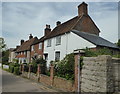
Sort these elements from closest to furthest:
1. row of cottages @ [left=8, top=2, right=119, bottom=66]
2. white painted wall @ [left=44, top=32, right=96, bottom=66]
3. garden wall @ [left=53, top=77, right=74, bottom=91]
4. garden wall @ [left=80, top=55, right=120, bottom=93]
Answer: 1. garden wall @ [left=80, top=55, right=120, bottom=93]
2. garden wall @ [left=53, top=77, right=74, bottom=91]
3. white painted wall @ [left=44, top=32, right=96, bottom=66]
4. row of cottages @ [left=8, top=2, right=119, bottom=66]

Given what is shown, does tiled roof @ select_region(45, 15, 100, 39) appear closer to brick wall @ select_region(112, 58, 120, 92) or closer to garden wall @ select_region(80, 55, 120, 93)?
garden wall @ select_region(80, 55, 120, 93)

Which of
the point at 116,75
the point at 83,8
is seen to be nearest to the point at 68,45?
the point at 83,8

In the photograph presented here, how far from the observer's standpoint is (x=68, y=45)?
19.6 m

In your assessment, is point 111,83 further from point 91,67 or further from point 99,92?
point 91,67

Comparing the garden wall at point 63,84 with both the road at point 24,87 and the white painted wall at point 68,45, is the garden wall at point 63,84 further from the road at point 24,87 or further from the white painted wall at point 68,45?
the white painted wall at point 68,45

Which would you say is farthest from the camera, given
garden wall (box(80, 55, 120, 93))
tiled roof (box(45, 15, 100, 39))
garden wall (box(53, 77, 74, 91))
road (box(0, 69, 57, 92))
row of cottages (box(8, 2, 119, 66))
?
tiled roof (box(45, 15, 100, 39))

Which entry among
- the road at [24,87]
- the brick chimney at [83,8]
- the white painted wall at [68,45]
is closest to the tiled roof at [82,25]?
the brick chimney at [83,8]

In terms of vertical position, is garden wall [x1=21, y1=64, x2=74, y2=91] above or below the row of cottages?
below

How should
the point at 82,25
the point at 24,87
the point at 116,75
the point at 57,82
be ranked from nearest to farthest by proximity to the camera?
the point at 116,75 → the point at 57,82 → the point at 24,87 → the point at 82,25

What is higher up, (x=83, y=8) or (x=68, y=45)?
(x=83, y=8)

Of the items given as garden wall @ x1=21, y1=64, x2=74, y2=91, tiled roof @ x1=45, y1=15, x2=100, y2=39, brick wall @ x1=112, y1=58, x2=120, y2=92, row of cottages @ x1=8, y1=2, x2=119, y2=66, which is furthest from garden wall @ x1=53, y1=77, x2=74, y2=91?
tiled roof @ x1=45, y1=15, x2=100, y2=39

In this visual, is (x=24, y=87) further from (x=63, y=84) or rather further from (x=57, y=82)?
(x=63, y=84)

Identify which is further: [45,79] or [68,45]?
[68,45]

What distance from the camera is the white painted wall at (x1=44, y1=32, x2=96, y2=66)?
16.8 metres
